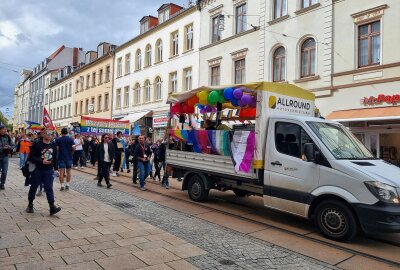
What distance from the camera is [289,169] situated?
23.2 feet

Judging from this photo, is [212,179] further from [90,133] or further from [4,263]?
[90,133]

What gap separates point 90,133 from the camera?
19.2 metres

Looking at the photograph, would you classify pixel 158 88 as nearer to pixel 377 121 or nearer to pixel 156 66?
pixel 156 66

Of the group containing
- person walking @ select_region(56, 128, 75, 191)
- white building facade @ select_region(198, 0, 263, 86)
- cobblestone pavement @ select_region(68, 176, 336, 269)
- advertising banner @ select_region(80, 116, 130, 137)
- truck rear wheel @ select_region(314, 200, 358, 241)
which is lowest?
cobblestone pavement @ select_region(68, 176, 336, 269)

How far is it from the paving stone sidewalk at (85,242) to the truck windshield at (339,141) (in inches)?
128

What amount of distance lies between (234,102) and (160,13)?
78.4 ft

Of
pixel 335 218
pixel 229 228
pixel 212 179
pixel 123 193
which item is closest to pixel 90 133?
pixel 123 193

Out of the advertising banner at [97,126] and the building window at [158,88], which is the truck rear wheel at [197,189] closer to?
the advertising banner at [97,126]

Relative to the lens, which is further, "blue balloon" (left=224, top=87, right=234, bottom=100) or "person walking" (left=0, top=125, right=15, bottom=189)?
"person walking" (left=0, top=125, right=15, bottom=189)

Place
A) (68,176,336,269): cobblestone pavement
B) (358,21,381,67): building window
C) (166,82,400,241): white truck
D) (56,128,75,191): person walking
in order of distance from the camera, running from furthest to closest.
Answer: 1. (358,21,381,67): building window
2. (56,128,75,191): person walking
3. (166,82,400,241): white truck
4. (68,176,336,269): cobblestone pavement

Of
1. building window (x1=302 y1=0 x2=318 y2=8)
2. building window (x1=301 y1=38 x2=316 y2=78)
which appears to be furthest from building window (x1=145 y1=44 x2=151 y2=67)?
building window (x1=301 y1=38 x2=316 y2=78)

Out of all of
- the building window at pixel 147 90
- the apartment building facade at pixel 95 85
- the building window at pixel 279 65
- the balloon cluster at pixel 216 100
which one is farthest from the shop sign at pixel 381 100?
the apartment building facade at pixel 95 85

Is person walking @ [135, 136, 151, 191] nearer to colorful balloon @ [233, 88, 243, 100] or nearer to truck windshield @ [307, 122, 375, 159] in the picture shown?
colorful balloon @ [233, 88, 243, 100]

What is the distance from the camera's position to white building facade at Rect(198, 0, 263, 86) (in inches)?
801
